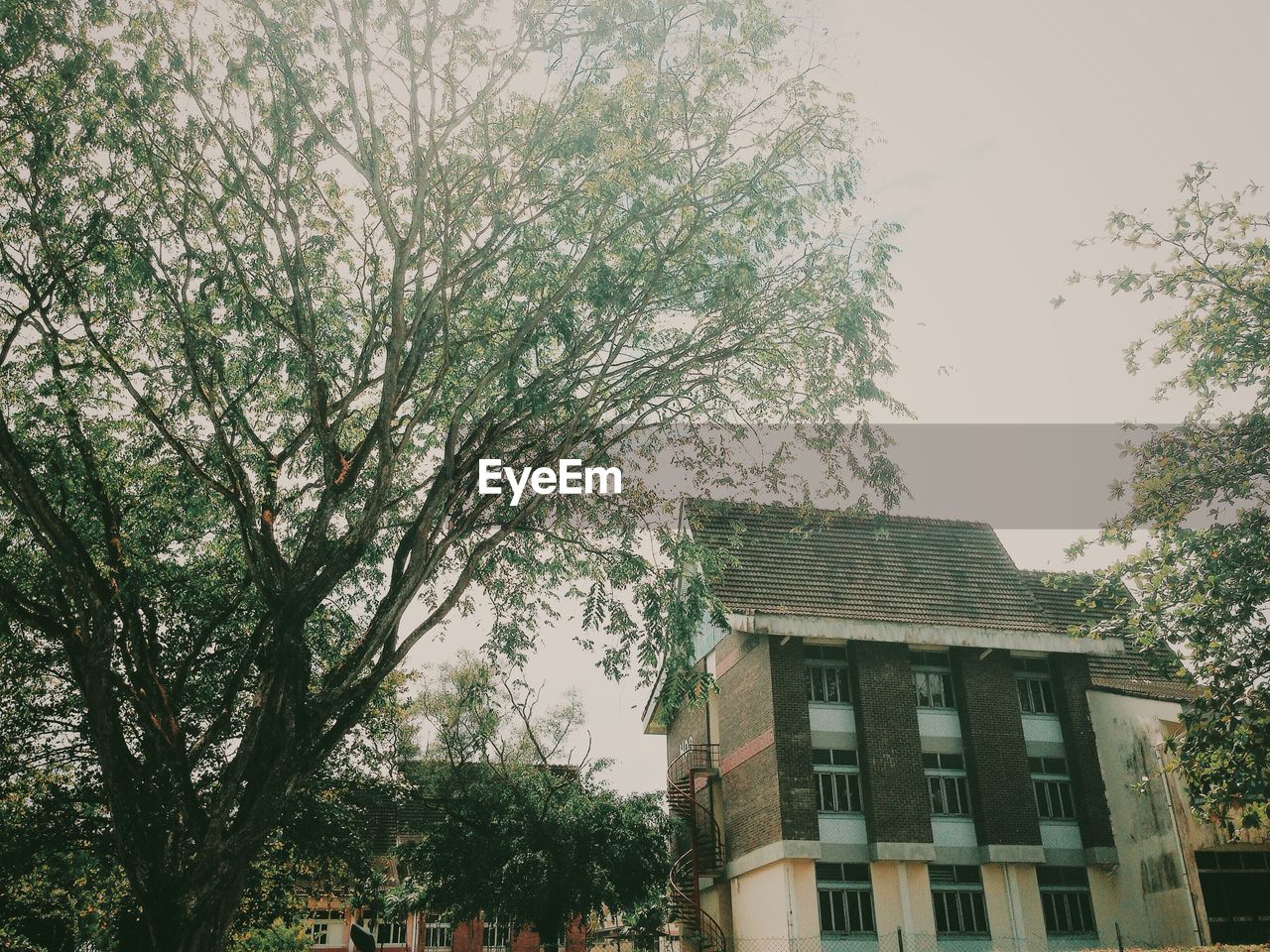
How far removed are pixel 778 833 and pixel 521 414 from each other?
1454cm

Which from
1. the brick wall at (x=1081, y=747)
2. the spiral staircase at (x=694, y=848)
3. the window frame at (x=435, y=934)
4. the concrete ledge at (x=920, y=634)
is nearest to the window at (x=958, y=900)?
the brick wall at (x=1081, y=747)

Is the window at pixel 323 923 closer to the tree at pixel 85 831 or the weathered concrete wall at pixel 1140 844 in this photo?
the tree at pixel 85 831

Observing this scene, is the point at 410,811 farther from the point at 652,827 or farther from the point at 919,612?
the point at 919,612

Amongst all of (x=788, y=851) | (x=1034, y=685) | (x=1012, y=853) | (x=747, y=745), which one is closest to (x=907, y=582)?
(x=1034, y=685)

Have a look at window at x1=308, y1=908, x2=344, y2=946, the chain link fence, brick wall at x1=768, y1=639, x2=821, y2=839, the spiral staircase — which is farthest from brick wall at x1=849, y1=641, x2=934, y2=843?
window at x1=308, y1=908, x2=344, y2=946

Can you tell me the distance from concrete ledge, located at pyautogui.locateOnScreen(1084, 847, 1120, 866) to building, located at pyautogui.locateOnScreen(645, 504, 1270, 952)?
7 cm

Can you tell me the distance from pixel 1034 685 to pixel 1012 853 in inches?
202

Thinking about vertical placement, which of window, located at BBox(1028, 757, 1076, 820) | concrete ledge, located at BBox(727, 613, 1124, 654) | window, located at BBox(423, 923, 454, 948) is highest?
concrete ledge, located at BBox(727, 613, 1124, 654)

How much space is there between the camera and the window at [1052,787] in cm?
2392

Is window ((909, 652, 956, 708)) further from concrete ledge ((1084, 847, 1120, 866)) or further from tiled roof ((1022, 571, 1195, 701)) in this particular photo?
concrete ledge ((1084, 847, 1120, 866))

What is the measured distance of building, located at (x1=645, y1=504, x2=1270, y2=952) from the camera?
21625mm

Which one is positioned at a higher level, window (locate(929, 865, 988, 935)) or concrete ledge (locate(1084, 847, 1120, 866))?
concrete ledge (locate(1084, 847, 1120, 866))

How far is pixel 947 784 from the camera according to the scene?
930 inches

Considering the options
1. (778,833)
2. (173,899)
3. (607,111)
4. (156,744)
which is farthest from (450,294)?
(778,833)
